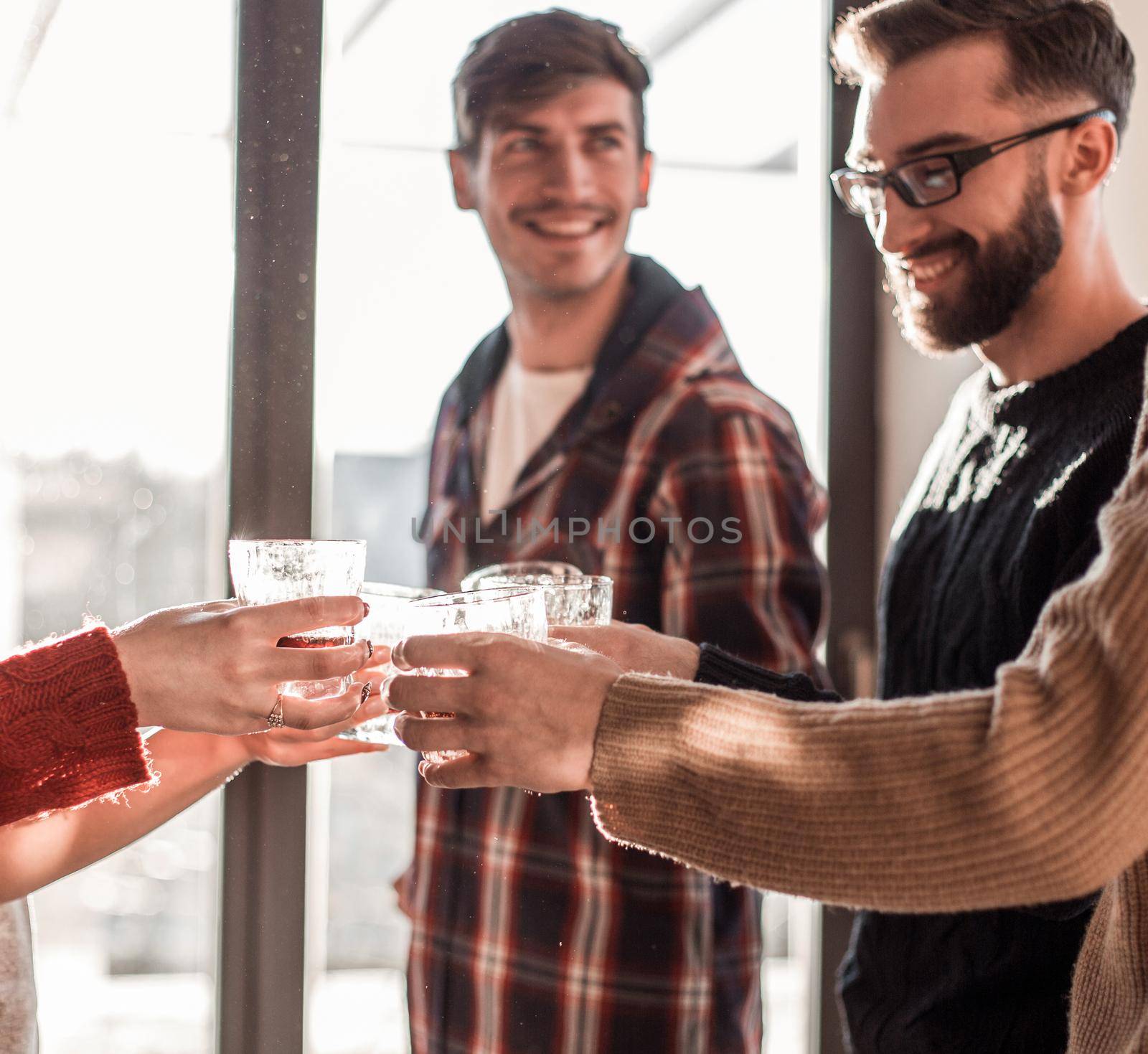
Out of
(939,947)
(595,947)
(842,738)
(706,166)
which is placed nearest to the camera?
(842,738)

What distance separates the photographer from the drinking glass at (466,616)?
921 millimetres

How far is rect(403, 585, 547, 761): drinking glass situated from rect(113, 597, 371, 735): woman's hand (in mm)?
56

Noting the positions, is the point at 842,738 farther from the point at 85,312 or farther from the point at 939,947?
the point at 85,312

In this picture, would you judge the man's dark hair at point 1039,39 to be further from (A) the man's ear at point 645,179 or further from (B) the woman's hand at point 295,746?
(B) the woman's hand at point 295,746

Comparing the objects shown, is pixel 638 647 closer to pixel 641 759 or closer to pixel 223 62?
pixel 641 759

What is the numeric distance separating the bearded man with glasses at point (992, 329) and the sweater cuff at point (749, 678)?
0.21 metres

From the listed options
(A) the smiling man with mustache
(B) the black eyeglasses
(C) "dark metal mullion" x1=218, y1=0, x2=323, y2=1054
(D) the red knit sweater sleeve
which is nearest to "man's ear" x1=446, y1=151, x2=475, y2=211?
(A) the smiling man with mustache

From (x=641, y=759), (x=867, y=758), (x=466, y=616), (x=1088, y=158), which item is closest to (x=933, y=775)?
(x=867, y=758)

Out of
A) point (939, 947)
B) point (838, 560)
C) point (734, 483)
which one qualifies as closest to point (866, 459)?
point (838, 560)

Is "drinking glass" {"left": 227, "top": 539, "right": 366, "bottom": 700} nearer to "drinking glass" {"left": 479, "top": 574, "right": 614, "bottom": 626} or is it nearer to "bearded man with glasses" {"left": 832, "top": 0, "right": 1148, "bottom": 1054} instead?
"drinking glass" {"left": 479, "top": 574, "right": 614, "bottom": 626}

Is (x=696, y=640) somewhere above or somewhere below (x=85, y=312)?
below

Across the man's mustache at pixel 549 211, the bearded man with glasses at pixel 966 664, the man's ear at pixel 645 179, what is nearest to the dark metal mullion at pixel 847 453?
the bearded man with glasses at pixel 966 664

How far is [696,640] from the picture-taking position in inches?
59.5

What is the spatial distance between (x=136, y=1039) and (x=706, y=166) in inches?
55.8
